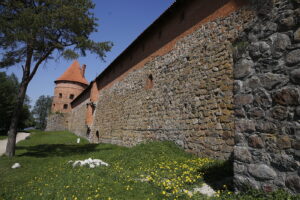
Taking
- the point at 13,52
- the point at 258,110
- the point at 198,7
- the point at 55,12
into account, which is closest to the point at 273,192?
the point at 258,110

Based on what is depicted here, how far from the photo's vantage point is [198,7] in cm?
733

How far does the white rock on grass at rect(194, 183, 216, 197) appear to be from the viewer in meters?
3.35

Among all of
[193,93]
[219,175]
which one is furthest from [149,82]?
[219,175]

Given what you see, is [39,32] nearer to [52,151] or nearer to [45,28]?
[45,28]

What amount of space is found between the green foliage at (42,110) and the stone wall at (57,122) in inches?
1061

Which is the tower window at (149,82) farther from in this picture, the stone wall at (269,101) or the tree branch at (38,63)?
the stone wall at (269,101)

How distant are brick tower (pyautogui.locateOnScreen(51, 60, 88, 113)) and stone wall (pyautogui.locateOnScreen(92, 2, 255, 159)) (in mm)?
29476

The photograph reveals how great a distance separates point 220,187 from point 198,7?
6005 mm

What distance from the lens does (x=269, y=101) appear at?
108 inches

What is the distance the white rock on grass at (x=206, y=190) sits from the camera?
11.0 ft

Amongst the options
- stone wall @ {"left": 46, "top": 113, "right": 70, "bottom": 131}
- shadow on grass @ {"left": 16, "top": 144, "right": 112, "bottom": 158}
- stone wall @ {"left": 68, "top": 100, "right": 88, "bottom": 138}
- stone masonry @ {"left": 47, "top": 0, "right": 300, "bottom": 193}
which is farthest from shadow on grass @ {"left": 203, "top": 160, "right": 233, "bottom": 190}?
stone wall @ {"left": 46, "top": 113, "right": 70, "bottom": 131}

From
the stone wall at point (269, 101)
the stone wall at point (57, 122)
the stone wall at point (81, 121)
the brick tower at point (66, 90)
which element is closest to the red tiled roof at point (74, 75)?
the brick tower at point (66, 90)

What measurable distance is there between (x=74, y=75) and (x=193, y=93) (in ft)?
120

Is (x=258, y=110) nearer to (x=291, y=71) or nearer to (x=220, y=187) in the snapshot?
(x=291, y=71)
